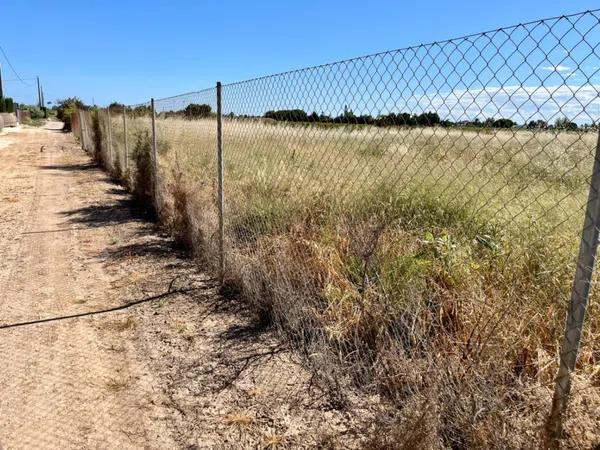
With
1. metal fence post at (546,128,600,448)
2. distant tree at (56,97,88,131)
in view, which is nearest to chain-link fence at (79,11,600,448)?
metal fence post at (546,128,600,448)

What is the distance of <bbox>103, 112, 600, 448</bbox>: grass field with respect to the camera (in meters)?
2.35

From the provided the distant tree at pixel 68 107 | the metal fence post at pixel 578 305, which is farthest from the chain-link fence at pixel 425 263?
the distant tree at pixel 68 107

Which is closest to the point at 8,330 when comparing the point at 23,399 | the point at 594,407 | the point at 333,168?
the point at 23,399

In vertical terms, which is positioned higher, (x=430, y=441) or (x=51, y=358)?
(x=430, y=441)

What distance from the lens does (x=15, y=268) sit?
18.5 feet

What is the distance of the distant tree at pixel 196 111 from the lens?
19.6 feet

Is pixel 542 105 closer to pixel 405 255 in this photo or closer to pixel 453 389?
pixel 453 389

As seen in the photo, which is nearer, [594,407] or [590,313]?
[594,407]

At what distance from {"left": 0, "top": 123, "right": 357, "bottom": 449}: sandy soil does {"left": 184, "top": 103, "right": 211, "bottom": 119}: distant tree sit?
1783 mm

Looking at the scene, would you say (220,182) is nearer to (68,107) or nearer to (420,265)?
(420,265)

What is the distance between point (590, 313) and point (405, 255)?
4.11 ft

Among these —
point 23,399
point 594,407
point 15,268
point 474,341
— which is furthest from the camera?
point 15,268

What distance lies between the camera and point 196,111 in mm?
6543

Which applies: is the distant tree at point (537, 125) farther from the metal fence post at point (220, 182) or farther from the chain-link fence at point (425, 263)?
the metal fence post at point (220, 182)
